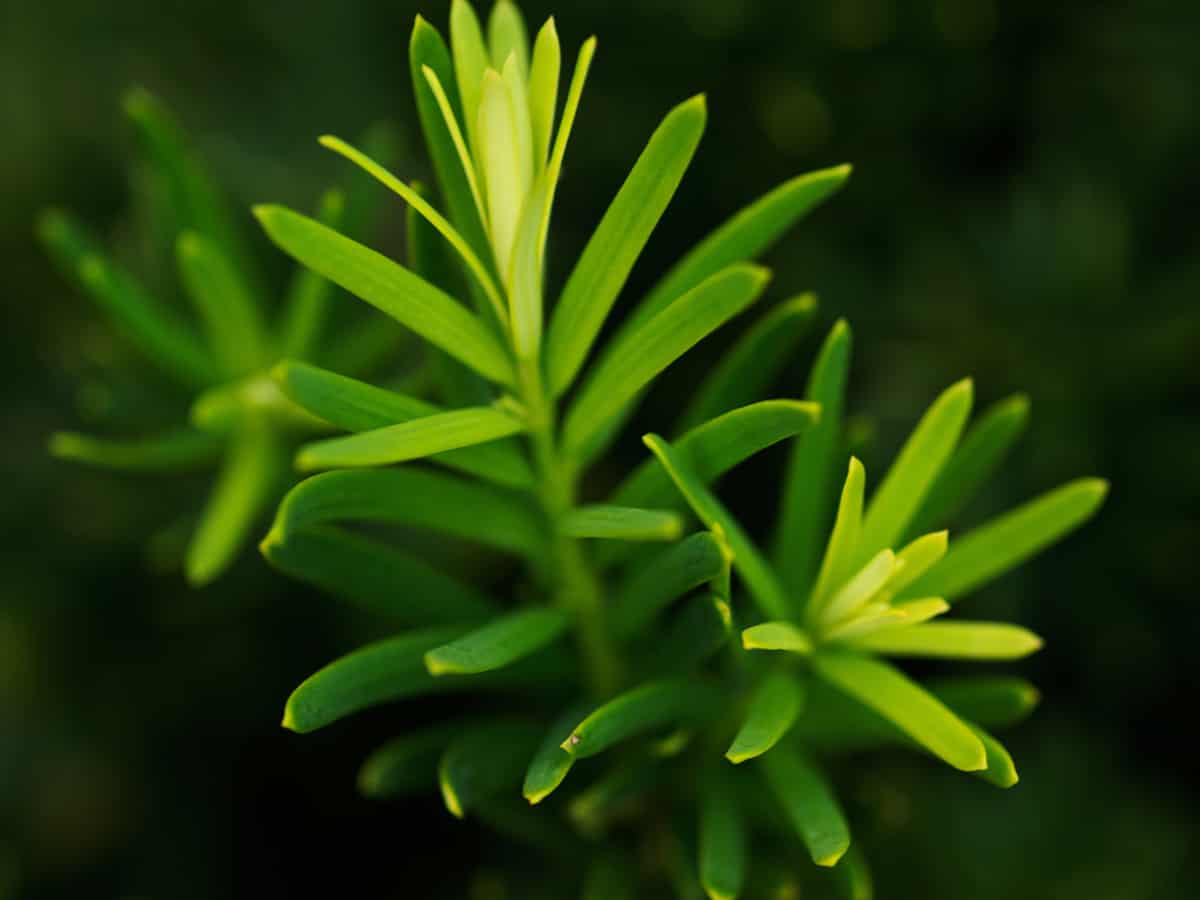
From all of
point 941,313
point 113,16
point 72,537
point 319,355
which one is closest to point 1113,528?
point 941,313

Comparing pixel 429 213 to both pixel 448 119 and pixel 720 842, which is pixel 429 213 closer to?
pixel 448 119

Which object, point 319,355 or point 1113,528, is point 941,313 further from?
point 319,355

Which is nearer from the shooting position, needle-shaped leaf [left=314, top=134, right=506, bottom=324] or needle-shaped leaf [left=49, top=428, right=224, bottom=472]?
needle-shaped leaf [left=314, top=134, right=506, bottom=324]

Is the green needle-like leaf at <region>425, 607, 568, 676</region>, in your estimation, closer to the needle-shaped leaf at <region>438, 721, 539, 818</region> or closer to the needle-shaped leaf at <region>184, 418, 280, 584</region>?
the needle-shaped leaf at <region>438, 721, 539, 818</region>

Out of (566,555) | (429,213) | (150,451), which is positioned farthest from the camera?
(150,451)

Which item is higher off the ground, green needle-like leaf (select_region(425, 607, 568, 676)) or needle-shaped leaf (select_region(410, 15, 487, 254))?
needle-shaped leaf (select_region(410, 15, 487, 254))

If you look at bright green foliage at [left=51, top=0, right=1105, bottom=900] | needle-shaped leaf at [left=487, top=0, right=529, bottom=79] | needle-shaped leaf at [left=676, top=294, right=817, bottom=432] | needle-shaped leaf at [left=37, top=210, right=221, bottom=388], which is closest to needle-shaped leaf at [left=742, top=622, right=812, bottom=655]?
bright green foliage at [left=51, top=0, right=1105, bottom=900]

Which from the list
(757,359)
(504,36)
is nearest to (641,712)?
(757,359)
